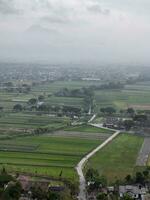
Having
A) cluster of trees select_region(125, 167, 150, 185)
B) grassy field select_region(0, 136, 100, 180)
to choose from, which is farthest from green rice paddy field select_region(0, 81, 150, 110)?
cluster of trees select_region(125, 167, 150, 185)

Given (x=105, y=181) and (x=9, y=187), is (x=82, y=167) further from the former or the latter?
(x=9, y=187)

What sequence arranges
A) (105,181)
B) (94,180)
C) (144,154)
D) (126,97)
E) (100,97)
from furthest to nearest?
(126,97) → (100,97) → (144,154) → (105,181) → (94,180)

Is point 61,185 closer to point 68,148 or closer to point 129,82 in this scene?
point 68,148

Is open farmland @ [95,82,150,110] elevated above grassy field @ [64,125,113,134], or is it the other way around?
open farmland @ [95,82,150,110]

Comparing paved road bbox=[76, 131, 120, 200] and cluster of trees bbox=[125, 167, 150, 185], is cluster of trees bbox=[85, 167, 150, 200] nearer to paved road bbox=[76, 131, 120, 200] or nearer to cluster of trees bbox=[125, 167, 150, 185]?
cluster of trees bbox=[125, 167, 150, 185]

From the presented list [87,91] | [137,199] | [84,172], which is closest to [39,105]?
[87,91]

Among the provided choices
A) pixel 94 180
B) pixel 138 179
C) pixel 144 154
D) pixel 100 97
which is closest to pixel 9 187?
pixel 94 180

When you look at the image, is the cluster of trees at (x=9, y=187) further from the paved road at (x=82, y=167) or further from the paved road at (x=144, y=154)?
the paved road at (x=144, y=154)
